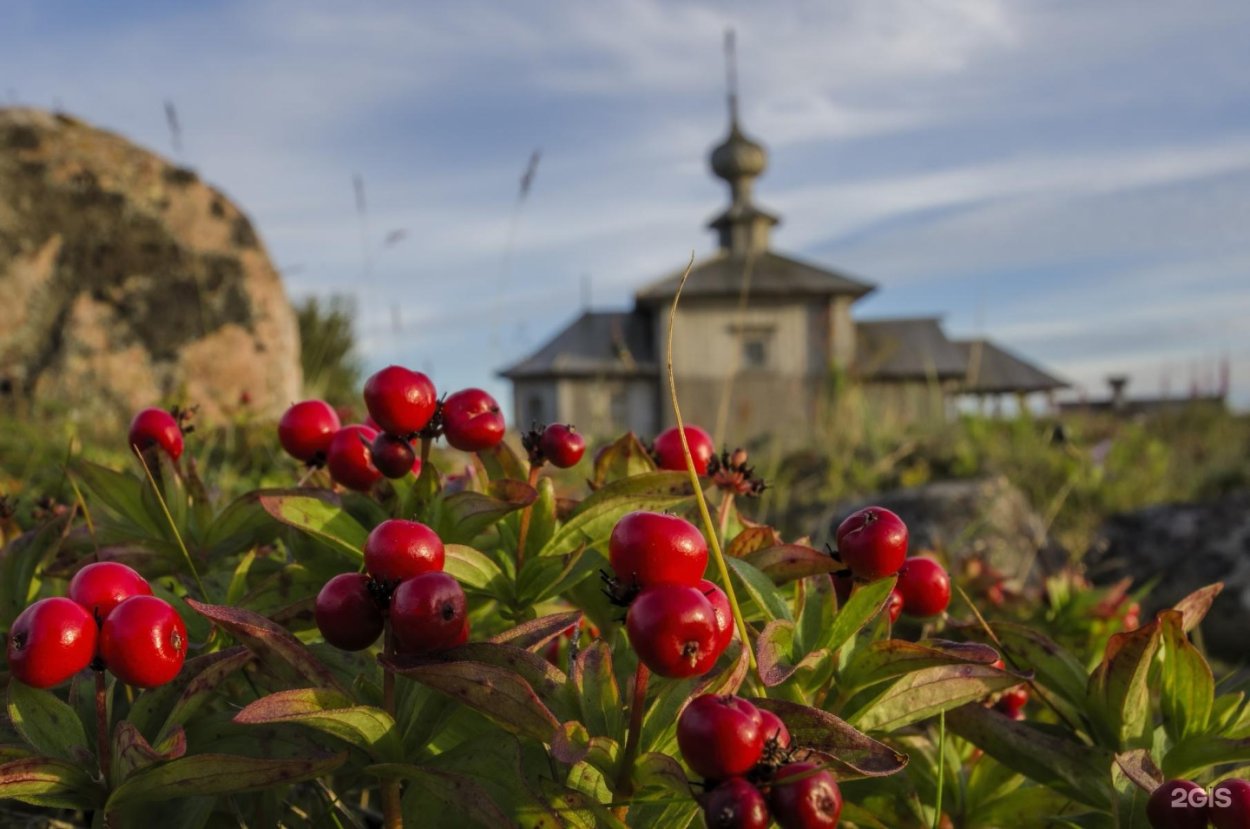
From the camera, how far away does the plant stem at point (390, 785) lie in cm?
119

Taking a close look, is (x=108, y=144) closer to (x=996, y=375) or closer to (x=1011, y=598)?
(x=1011, y=598)

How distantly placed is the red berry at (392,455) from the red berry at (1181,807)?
1031 millimetres

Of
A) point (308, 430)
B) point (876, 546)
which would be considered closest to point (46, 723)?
point (308, 430)

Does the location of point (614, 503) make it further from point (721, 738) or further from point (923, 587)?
point (721, 738)

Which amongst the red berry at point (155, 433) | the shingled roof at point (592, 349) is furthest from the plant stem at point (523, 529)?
the shingled roof at point (592, 349)

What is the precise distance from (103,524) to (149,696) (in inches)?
26.6

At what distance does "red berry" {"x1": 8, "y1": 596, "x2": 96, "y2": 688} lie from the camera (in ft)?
3.65

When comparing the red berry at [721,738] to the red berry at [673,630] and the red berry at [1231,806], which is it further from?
the red berry at [1231,806]

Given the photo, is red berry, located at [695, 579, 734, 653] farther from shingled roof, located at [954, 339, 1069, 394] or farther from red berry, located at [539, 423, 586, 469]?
shingled roof, located at [954, 339, 1069, 394]

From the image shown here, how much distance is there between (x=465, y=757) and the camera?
1.18 metres

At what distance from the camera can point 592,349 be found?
32.1 metres

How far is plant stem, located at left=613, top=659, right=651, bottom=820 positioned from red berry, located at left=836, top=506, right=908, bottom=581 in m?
0.34

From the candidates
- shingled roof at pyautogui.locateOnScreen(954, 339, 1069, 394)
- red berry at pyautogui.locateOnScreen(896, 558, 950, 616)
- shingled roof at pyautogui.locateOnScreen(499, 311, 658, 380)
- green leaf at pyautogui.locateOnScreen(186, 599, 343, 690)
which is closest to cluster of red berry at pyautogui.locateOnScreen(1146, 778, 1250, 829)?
red berry at pyautogui.locateOnScreen(896, 558, 950, 616)

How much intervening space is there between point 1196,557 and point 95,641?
287 inches
